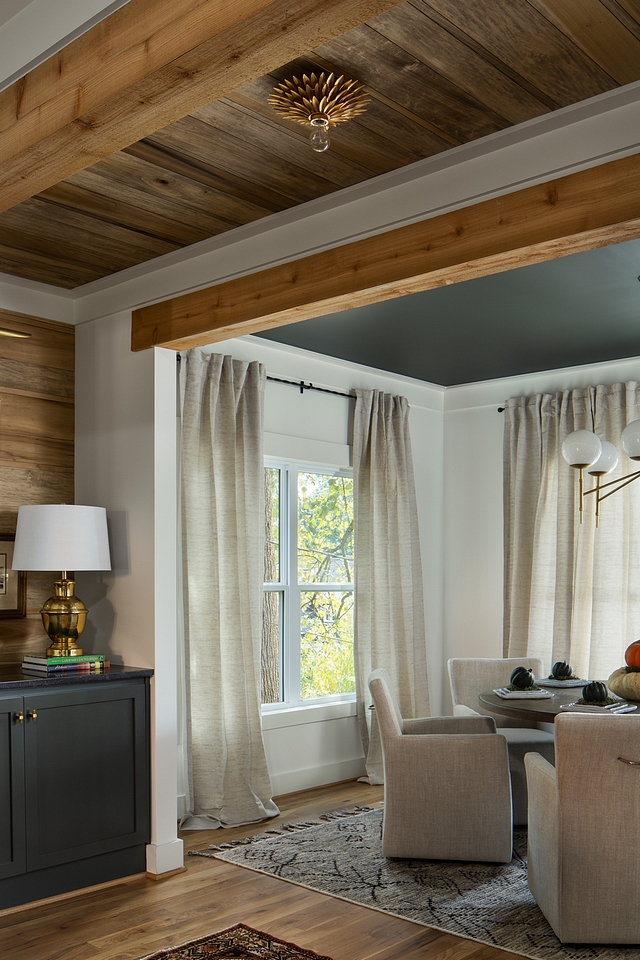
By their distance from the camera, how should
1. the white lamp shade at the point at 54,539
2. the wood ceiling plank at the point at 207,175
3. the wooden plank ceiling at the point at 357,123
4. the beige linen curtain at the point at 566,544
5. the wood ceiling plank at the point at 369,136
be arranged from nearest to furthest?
the wooden plank ceiling at the point at 357,123 → the wood ceiling plank at the point at 369,136 → the wood ceiling plank at the point at 207,175 → the white lamp shade at the point at 54,539 → the beige linen curtain at the point at 566,544

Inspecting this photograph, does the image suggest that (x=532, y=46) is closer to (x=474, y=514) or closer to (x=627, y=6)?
(x=627, y=6)

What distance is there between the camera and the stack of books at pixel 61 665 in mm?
3702

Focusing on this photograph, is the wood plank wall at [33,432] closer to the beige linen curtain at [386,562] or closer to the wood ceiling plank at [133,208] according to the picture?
the wood ceiling plank at [133,208]

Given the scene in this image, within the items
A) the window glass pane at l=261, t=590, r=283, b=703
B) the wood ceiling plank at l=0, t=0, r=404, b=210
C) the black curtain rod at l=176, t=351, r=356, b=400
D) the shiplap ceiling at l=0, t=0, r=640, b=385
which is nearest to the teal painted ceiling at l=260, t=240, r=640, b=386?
the shiplap ceiling at l=0, t=0, r=640, b=385

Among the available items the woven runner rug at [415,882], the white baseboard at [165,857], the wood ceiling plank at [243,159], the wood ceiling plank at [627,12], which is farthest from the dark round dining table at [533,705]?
the wood ceiling plank at [627,12]

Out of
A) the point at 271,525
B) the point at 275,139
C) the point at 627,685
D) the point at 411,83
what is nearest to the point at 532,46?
the point at 411,83

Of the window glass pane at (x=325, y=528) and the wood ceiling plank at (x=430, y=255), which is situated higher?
the wood ceiling plank at (x=430, y=255)

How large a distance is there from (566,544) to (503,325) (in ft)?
5.47

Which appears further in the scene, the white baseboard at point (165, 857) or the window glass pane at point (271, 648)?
the window glass pane at point (271, 648)

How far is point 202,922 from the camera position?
129 inches

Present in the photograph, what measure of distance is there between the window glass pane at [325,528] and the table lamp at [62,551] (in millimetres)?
1910

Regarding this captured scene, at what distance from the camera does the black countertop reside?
3.49 meters

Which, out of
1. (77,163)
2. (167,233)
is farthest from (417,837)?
(77,163)

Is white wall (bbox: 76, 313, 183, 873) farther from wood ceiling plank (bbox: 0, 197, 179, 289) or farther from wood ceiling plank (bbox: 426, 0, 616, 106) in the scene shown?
wood ceiling plank (bbox: 426, 0, 616, 106)
